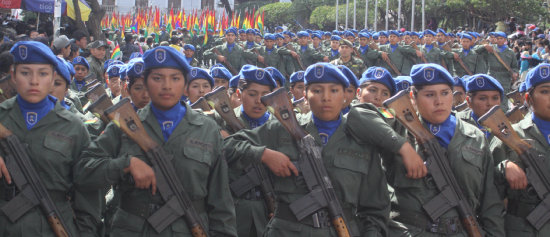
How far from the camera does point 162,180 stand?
3.37 meters

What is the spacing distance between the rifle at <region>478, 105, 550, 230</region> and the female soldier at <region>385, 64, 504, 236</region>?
12 cm

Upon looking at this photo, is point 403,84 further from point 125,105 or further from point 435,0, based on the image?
point 435,0

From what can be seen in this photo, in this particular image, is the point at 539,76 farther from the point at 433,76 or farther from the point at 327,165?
the point at 327,165

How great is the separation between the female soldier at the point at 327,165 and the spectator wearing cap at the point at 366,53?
12.5 meters

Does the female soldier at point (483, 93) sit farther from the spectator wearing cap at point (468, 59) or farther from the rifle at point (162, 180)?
the spectator wearing cap at point (468, 59)

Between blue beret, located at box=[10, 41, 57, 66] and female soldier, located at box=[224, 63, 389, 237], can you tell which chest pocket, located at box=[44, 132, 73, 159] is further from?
female soldier, located at box=[224, 63, 389, 237]

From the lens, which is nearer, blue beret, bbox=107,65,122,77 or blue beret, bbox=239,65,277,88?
blue beret, bbox=239,65,277,88

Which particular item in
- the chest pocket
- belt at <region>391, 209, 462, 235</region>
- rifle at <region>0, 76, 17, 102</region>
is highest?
rifle at <region>0, 76, 17, 102</region>

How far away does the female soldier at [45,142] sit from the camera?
11.3 ft

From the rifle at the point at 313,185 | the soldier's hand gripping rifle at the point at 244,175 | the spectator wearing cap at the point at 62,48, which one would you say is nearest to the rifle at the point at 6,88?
the soldier's hand gripping rifle at the point at 244,175

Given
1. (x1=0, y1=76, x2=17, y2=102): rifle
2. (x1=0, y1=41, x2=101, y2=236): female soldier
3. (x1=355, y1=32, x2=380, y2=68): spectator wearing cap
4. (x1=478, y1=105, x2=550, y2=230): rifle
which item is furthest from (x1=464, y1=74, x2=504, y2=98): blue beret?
(x1=355, y1=32, x2=380, y2=68): spectator wearing cap

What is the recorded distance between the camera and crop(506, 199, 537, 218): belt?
13.4ft

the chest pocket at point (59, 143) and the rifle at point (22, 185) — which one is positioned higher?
the chest pocket at point (59, 143)

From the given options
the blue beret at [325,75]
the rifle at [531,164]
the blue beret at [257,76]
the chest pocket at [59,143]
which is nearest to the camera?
the chest pocket at [59,143]
